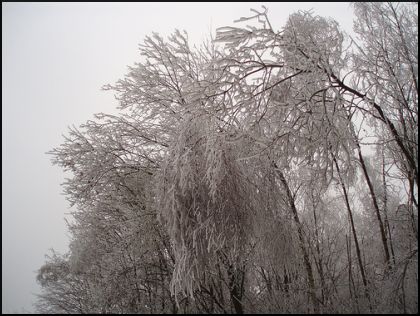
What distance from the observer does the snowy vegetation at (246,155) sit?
3.26 m

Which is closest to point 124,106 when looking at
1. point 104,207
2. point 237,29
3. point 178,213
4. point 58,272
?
point 104,207

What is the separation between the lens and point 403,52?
15.3ft

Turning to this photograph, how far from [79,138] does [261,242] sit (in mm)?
3971

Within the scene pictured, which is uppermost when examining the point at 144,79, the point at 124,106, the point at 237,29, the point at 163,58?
the point at 163,58

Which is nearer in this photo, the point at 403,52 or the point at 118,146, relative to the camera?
the point at 403,52

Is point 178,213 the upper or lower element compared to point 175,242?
upper

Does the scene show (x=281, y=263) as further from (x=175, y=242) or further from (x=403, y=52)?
(x=403, y=52)

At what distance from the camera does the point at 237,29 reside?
3125 millimetres

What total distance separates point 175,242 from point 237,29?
2.79m

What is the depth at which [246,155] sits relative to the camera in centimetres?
388

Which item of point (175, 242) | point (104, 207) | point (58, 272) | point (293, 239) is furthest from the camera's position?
point (58, 272)

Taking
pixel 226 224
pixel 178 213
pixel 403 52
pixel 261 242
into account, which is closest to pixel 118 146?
pixel 178 213

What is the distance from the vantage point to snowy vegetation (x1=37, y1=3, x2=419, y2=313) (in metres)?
3.26

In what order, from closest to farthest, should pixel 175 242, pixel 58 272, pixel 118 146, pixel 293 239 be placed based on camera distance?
1. pixel 175 242
2. pixel 293 239
3. pixel 118 146
4. pixel 58 272
